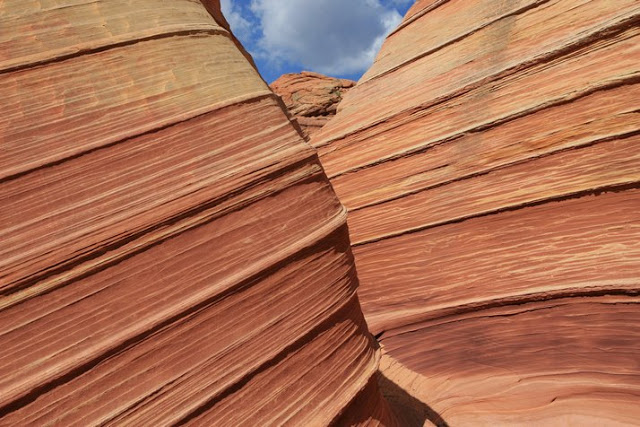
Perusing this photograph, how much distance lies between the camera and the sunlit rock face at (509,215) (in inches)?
73.9

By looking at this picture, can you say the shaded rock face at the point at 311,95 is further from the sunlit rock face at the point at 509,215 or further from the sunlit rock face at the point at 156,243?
the sunlit rock face at the point at 156,243

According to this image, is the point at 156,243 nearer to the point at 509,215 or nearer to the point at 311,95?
the point at 509,215

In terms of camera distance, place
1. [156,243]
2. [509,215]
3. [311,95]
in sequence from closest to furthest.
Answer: [156,243], [509,215], [311,95]

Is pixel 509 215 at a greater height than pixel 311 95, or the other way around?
pixel 311 95

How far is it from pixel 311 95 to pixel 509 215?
19.5ft

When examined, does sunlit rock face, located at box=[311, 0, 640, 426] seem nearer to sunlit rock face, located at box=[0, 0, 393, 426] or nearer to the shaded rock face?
sunlit rock face, located at box=[0, 0, 393, 426]

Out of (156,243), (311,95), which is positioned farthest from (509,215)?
(311,95)

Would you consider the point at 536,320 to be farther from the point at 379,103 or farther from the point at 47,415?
the point at 47,415

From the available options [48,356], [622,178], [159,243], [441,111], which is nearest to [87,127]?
[159,243]

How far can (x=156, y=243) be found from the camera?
45.3 inches

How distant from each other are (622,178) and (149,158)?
1.64 meters

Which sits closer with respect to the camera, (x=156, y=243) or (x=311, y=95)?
(x=156, y=243)

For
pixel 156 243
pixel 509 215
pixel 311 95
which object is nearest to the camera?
pixel 156 243

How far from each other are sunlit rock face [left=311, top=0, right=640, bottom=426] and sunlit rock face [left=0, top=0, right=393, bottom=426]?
0.90 m
